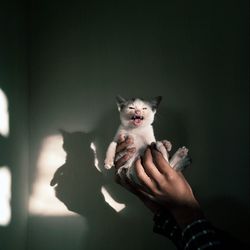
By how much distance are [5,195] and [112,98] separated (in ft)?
1.49

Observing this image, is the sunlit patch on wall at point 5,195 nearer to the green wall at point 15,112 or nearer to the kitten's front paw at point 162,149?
the green wall at point 15,112

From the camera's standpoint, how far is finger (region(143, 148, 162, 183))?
0.84 metres

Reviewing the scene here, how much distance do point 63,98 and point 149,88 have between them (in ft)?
0.98

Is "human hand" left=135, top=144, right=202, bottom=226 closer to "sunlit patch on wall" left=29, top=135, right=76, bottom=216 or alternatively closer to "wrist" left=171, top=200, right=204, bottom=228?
"wrist" left=171, top=200, right=204, bottom=228

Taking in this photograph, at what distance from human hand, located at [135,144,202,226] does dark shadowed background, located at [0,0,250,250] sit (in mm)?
273

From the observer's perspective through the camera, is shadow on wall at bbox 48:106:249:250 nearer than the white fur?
No

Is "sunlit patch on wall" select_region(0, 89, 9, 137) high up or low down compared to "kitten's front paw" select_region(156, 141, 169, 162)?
up

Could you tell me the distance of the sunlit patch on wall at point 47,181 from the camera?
1.17 m

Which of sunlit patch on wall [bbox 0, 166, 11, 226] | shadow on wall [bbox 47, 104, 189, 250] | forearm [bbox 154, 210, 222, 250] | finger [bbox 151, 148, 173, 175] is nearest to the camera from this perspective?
forearm [bbox 154, 210, 222, 250]

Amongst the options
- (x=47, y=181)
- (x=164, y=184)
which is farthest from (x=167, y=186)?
(x=47, y=181)

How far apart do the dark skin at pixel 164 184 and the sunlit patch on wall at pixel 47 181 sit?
36cm

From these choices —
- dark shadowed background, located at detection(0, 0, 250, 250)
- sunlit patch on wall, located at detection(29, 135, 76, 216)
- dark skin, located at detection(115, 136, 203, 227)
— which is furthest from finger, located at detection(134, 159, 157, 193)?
sunlit patch on wall, located at detection(29, 135, 76, 216)

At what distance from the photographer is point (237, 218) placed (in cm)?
108

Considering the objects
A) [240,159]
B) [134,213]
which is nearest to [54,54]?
[134,213]
